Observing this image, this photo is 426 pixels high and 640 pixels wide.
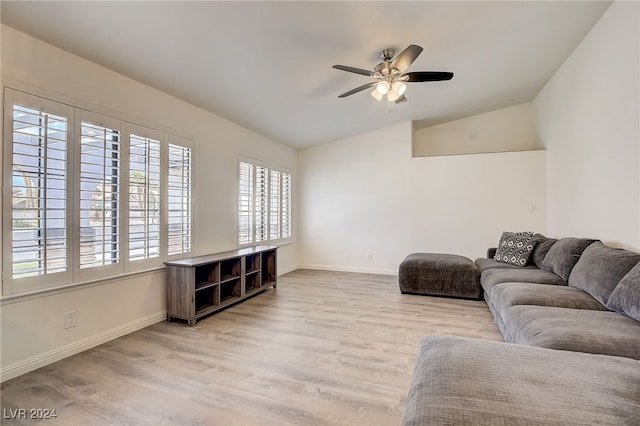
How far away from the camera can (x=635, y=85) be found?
2.71 meters

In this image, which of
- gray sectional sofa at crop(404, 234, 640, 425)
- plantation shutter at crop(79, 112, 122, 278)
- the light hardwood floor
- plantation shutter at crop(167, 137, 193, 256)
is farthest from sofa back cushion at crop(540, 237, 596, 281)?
plantation shutter at crop(79, 112, 122, 278)

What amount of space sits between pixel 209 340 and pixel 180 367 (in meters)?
0.49

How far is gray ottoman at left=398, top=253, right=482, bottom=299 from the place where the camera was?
425cm

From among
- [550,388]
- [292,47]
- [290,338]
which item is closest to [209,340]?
[290,338]

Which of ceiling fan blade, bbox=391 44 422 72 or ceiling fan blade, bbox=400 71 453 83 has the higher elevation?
ceiling fan blade, bbox=391 44 422 72

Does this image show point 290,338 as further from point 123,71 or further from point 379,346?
point 123,71

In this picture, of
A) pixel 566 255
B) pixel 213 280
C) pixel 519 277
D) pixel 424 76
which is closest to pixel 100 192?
pixel 213 280

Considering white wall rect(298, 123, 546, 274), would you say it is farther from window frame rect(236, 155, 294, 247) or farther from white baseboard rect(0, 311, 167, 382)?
white baseboard rect(0, 311, 167, 382)

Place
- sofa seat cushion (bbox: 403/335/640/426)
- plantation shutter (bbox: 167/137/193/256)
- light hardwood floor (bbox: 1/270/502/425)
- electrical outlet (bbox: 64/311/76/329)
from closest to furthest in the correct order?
sofa seat cushion (bbox: 403/335/640/426)
light hardwood floor (bbox: 1/270/502/425)
electrical outlet (bbox: 64/311/76/329)
plantation shutter (bbox: 167/137/193/256)

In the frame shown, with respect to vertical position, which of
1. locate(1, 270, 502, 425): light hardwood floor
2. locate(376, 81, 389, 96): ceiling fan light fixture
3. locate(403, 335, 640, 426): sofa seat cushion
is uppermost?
locate(376, 81, 389, 96): ceiling fan light fixture

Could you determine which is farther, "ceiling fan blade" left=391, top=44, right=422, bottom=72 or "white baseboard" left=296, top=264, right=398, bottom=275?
"white baseboard" left=296, top=264, right=398, bottom=275

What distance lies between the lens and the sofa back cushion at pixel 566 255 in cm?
310

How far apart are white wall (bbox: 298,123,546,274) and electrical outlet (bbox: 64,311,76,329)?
175 inches

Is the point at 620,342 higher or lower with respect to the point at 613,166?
lower
